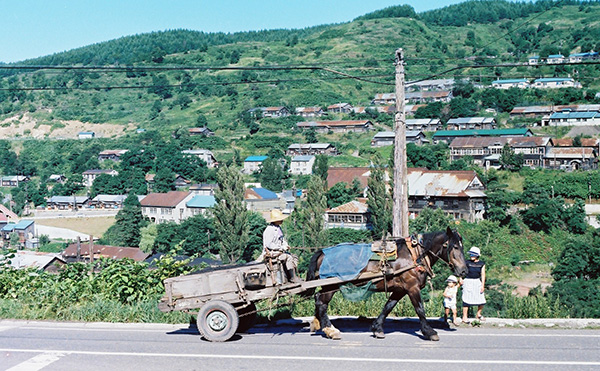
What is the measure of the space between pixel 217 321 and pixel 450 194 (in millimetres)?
58929

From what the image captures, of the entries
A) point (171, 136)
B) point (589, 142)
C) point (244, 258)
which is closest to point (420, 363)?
point (244, 258)

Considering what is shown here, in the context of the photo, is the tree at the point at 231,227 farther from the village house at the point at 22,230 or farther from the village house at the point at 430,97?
the village house at the point at 430,97

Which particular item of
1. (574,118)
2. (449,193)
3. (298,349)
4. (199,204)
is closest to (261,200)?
(199,204)

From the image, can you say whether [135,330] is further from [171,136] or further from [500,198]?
[171,136]

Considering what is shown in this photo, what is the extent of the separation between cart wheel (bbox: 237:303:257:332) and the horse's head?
3.14m

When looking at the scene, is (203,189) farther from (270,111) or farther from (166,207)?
(270,111)

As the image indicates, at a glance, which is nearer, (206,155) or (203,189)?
(203,189)

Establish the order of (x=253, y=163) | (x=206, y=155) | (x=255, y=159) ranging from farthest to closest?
(x=206, y=155)
(x=253, y=163)
(x=255, y=159)

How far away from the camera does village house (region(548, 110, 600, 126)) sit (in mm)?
93812

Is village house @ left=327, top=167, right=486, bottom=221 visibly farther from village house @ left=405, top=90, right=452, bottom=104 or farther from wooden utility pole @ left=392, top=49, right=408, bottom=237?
village house @ left=405, top=90, right=452, bottom=104

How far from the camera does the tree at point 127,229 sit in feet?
225

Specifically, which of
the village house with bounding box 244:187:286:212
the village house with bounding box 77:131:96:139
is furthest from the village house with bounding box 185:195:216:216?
the village house with bounding box 77:131:96:139

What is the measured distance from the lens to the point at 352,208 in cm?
6538

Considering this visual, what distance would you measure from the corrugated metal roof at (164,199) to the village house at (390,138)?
36.1m
